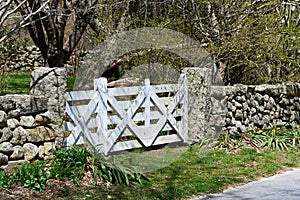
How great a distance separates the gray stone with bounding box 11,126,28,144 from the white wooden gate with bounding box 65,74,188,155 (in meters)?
0.74

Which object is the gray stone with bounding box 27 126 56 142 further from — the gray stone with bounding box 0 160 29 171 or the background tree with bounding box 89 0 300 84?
the background tree with bounding box 89 0 300 84

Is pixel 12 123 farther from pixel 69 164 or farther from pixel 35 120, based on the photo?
pixel 69 164

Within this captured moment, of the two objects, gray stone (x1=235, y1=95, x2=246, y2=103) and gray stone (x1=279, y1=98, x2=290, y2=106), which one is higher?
gray stone (x1=235, y1=95, x2=246, y2=103)

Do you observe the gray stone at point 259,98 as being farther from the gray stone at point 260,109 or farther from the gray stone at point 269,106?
the gray stone at point 269,106

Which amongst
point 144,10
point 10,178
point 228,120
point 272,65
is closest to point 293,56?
point 272,65

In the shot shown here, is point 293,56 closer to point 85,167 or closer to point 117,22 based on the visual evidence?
point 117,22

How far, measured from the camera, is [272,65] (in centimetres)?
1120

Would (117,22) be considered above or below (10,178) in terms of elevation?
above

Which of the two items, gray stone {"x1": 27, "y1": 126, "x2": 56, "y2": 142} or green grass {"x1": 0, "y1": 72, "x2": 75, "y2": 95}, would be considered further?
green grass {"x1": 0, "y1": 72, "x2": 75, "y2": 95}

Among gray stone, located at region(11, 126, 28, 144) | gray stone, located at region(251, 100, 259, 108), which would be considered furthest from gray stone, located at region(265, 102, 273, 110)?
gray stone, located at region(11, 126, 28, 144)

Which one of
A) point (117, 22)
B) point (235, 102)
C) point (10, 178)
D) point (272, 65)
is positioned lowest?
point (10, 178)

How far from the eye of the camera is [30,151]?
6688 mm

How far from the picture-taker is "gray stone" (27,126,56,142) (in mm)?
6738

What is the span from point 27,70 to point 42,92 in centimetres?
1152
